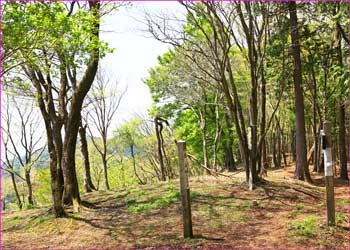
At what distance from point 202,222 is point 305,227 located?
Answer: 1.94m

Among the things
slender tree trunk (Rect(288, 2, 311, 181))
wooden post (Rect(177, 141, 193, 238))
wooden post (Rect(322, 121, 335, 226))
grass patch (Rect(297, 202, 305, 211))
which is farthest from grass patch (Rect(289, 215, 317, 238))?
slender tree trunk (Rect(288, 2, 311, 181))

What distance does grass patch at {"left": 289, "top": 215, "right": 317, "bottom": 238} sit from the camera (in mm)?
4914

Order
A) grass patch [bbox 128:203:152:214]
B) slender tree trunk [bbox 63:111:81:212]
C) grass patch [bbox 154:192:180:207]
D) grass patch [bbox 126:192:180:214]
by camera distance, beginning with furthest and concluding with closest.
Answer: slender tree trunk [bbox 63:111:81:212], grass patch [bbox 154:192:180:207], grass patch [bbox 126:192:180:214], grass patch [bbox 128:203:152:214]

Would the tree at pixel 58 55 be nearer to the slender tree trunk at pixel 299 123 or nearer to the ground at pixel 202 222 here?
the ground at pixel 202 222

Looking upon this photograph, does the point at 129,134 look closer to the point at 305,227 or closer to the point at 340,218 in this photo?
the point at 340,218

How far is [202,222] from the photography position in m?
6.32

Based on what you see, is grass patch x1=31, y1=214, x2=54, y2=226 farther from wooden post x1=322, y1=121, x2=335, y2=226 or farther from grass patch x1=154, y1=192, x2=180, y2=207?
wooden post x1=322, y1=121, x2=335, y2=226

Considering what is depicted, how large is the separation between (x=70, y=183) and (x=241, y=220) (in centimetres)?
460

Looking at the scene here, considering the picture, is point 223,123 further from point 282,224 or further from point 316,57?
point 282,224

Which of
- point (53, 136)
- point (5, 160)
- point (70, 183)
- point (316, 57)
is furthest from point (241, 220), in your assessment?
point (5, 160)

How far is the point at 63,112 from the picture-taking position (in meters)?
8.55

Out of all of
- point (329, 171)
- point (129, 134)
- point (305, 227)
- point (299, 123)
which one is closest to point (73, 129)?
point (305, 227)

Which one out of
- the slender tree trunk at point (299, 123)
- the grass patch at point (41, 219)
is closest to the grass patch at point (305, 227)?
the grass patch at point (41, 219)

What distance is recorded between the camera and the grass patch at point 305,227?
193 inches
